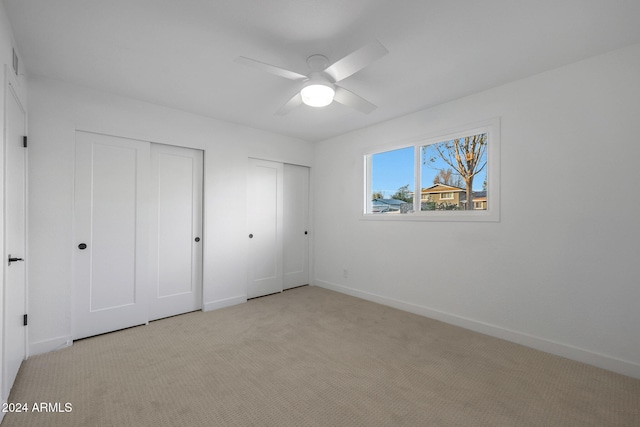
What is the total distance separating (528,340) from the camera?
2592 mm

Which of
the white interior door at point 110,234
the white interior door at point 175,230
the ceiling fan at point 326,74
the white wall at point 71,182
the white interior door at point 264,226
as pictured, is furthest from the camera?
the white interior door at point 264,226

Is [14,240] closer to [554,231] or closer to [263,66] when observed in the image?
[263,66]

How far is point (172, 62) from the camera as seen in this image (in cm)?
233

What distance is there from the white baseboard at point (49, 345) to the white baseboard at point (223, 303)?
129 centimetres

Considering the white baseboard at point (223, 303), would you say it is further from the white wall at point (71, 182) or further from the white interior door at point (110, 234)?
the white interior door at point (110, 234)

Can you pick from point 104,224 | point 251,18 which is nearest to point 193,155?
point 104,224

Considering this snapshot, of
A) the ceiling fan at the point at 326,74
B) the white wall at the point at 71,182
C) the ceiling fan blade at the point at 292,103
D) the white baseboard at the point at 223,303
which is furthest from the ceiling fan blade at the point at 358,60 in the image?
the white baseboard at the point at 223,303

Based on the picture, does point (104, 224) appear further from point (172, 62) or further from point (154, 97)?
point (172, 62)

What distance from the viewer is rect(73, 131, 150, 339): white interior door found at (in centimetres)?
272

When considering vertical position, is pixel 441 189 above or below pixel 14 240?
above

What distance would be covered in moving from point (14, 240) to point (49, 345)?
1.10 m

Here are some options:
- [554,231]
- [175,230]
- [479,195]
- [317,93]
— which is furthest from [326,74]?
[175,230]

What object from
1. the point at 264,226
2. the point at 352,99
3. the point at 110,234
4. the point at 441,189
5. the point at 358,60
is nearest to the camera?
the point at 358,60

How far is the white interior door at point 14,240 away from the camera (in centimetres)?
181
